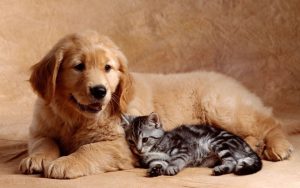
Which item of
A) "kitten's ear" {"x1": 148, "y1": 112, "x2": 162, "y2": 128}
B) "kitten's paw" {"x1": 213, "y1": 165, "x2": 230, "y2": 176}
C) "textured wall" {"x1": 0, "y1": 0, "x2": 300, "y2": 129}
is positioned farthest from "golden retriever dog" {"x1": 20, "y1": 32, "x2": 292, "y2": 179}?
"textured wall" {"x1": 0, "y1": 0, "x2": 300, "y2": 129}

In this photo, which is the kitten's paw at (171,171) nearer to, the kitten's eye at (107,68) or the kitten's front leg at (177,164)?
the kitten's front leg at (177,164)

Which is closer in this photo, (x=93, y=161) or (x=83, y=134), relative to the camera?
(x=93, y=161)

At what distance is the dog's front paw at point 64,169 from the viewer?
3430mm

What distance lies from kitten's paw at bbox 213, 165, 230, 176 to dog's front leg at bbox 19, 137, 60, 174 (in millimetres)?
900

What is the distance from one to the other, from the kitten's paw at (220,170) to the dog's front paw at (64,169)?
697 mm

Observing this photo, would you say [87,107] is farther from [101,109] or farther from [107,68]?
[107,68]

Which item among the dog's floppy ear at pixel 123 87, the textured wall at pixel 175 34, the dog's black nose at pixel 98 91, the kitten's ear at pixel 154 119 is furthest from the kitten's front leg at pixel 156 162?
the textured wall at pixel 175 34

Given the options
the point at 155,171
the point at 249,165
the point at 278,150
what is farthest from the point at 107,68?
the point at 278,150

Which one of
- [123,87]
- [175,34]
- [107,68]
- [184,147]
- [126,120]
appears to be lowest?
[184,147]

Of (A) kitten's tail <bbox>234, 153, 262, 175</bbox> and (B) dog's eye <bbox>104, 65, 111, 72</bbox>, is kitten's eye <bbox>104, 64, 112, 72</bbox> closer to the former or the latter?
(B) dog's eye <bbox>104, 65, 111, 72</bbox>

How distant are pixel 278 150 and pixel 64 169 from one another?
127 centimetres

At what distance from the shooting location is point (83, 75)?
140 inches

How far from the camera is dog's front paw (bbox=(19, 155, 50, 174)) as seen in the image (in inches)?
139

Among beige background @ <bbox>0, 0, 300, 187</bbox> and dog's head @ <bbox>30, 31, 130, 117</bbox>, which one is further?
beige background @ <bbox>0, 0, 300, 187</bbox>
